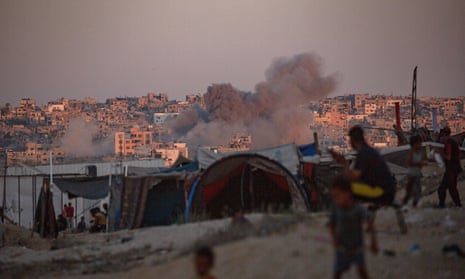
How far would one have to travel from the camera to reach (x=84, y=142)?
10931 cm

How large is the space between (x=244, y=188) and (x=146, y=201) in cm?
299

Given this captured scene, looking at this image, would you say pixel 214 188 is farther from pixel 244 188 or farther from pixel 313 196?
pixel 313 196

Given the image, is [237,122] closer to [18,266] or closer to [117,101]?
[18,266]

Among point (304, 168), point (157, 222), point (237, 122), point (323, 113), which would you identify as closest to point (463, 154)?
point (304, 168)

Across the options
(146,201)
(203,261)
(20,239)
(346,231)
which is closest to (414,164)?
(346,231)

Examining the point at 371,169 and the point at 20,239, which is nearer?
the point at 371,169

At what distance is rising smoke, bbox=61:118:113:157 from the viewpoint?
10012cm

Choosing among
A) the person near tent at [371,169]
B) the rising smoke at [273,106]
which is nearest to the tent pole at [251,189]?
the person near tent at [371,169]

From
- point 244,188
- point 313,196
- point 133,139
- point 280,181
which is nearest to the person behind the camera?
point 280,181

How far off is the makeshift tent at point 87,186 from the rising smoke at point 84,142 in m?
69.5

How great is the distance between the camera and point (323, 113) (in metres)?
118

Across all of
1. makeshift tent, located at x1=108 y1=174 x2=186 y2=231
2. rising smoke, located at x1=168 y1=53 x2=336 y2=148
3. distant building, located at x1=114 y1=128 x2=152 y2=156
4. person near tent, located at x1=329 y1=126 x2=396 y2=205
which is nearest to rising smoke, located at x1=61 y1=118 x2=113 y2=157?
distant building, located at x1=114 y1=128 x2=152 y2=156

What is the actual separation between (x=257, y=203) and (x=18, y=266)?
773 centimetres

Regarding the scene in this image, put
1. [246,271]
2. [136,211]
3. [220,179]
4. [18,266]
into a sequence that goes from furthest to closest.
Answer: [136,211] < [220,179] < [18,266] < [246,271]
